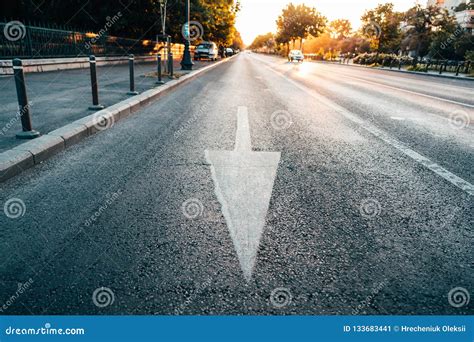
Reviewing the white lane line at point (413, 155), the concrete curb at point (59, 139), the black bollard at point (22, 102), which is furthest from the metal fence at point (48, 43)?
the white lane line at point (413, 155)

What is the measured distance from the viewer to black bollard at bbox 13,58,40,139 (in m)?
4.09

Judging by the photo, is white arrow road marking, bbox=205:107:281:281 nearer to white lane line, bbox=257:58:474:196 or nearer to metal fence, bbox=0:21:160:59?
white lane line, bbox=257:58:474:196

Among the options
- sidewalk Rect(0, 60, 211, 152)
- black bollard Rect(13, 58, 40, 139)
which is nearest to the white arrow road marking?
black bollard Rect(13, 58, 40, 139)

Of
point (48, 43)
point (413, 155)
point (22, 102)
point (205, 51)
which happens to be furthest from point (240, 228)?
point (205, 51)

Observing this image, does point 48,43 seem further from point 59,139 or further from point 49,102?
point 59,139

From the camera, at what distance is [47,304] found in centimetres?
171

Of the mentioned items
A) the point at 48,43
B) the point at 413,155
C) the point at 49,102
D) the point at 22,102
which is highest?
the point at 48,43

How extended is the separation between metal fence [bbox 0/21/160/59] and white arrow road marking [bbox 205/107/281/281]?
11001mm

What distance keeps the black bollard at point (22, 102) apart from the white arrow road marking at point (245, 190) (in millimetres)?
2341

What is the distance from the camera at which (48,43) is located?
1345 centimetres

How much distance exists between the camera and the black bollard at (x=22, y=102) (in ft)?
13.4

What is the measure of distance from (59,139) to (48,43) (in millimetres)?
11546

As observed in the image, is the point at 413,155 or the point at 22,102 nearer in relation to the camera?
the point at 22,102
